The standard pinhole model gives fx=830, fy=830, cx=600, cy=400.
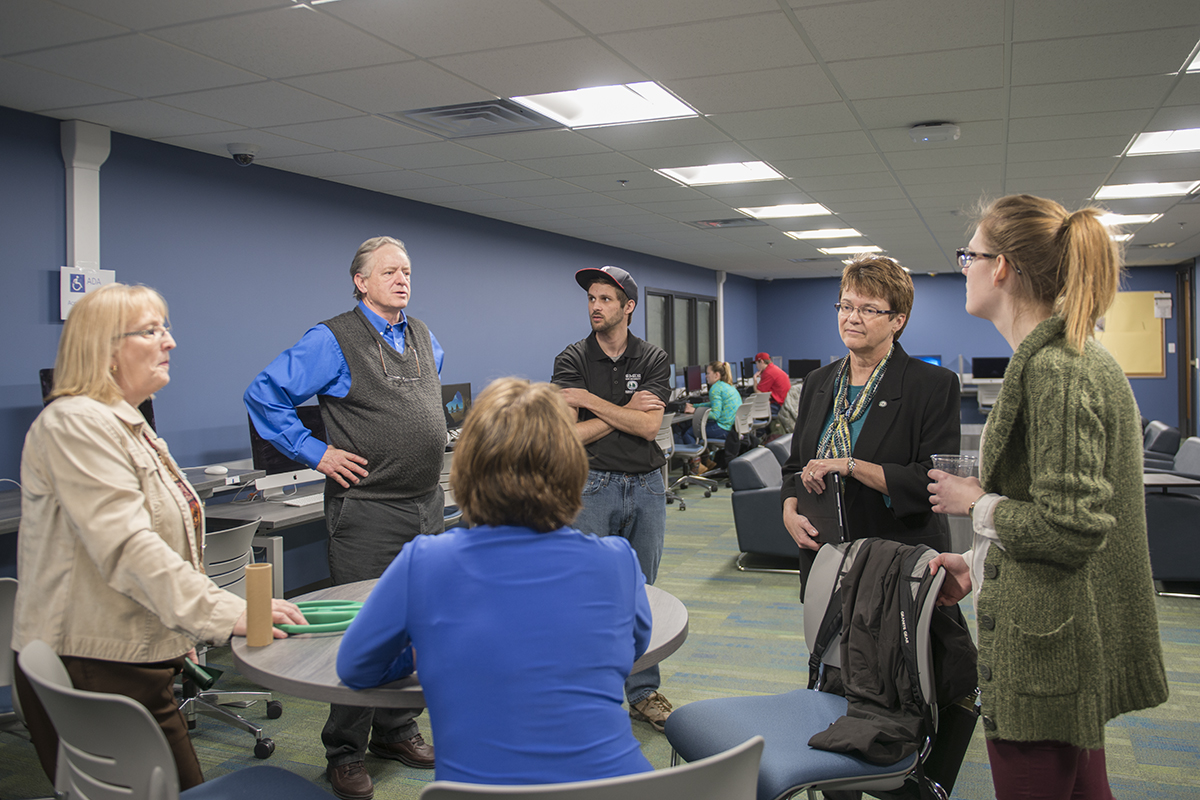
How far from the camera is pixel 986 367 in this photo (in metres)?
12.9

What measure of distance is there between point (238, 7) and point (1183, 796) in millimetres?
3854

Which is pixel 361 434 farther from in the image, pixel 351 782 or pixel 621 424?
pixel 351 782

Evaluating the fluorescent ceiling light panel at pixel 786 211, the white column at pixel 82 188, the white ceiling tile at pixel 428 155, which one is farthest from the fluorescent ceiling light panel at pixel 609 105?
the fluorescent ceiling light panel at pixel 786 211

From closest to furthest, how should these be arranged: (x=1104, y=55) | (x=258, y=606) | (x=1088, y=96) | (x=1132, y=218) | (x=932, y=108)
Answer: (x=258, y=606) < (x=1104, y=55) < (x=1088, y=96) < (x=932, y=108) < (x=1132, y=218)

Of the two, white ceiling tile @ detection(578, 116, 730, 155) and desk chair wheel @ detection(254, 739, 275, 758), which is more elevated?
white ceiling tile @ detection(578, 116, 730, 155)

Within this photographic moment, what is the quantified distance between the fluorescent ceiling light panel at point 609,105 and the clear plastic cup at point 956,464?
2585 mm

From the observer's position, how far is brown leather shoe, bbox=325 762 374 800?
2.47 metres

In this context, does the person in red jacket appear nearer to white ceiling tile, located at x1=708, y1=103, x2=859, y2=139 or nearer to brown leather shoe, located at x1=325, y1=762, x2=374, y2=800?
white ceiling tile, located at x1=708, y1=103, x2=859, y2=139

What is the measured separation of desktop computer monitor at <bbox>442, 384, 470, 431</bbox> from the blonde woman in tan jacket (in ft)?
13.4

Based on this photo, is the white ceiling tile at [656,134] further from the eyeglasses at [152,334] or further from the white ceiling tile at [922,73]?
the eyeglasses at [152,334]

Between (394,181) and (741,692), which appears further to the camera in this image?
(394,181)

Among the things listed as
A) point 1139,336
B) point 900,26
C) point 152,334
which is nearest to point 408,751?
point 152,334

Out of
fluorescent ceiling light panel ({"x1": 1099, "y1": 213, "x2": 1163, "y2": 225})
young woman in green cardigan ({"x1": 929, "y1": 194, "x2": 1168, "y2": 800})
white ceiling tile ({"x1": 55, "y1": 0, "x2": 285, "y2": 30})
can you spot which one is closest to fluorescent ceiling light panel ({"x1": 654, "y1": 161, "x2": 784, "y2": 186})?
white ceiling tile ({"x1": 55, "y1": 0, "x2": 285, "y2": 30})

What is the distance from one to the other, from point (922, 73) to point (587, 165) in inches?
87.4
